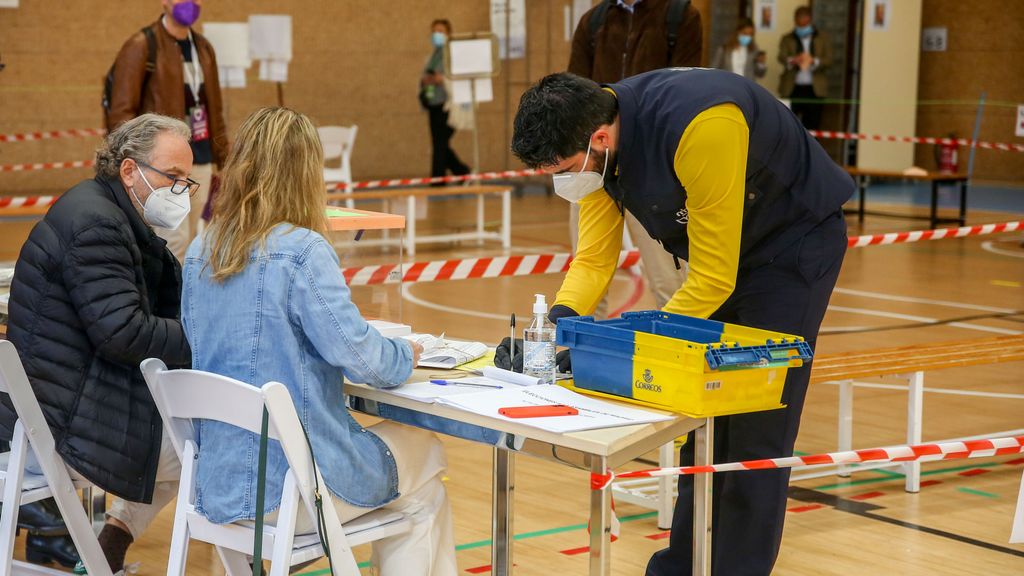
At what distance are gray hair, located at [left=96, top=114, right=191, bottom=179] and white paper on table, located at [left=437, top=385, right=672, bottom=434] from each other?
1.22 meters

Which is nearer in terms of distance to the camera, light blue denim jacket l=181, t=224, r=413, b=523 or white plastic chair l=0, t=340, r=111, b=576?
light blue denim jacket l=181, t=224, r=413, b=523

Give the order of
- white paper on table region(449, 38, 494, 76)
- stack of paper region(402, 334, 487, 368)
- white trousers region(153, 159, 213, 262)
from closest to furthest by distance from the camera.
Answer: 1. stack of paper region(402, 334, 487, 368)
2. white trousers region(153, 159, 213, 262)
3. white paper on table region(449, 38, 494, 76)

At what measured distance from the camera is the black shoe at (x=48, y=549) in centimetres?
385

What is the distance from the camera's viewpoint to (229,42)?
1192 cm

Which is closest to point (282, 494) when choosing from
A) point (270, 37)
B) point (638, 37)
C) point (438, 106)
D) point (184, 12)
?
point (638, 37)

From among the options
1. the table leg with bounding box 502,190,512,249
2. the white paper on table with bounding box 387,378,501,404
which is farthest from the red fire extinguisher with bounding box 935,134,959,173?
the white paper on table with bounding box 387,378,501,404

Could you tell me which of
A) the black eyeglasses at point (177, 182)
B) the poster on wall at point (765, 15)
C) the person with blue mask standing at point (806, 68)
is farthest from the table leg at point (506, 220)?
the black eyeglasses at point (177, 182)

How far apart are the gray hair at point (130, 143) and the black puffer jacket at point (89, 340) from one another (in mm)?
155

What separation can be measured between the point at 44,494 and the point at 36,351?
35 cm

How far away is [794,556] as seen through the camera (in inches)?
158

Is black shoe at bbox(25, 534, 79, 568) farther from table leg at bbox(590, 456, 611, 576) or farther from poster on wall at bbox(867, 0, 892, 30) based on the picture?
poster on wall at bbox(867, 0, 892, 30)

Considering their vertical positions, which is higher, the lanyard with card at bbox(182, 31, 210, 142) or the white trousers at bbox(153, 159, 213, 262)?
the lanyard with card at bbox(182, 31, 210, 142)

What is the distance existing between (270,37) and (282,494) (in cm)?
984

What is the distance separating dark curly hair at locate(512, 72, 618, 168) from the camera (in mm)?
2859
